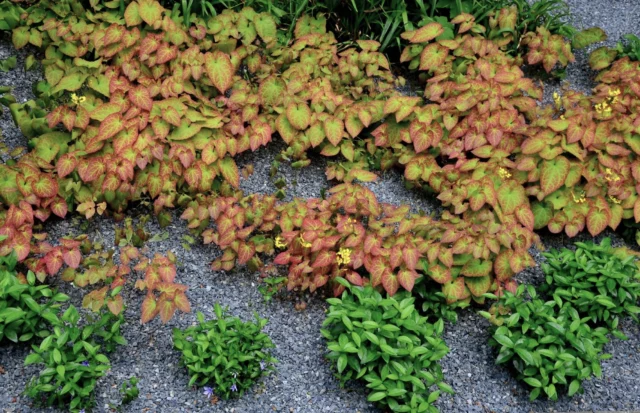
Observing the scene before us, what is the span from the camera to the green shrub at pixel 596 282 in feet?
11.5

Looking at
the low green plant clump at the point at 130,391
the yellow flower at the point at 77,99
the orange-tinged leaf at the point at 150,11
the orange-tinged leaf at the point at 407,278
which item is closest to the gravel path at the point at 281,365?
the low green plant clump at the point at 130,391

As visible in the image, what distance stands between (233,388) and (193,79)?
1.91 metres

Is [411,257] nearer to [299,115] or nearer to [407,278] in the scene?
[407,278]

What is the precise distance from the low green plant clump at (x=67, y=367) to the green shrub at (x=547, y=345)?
1.72 meters

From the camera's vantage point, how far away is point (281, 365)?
3.37 metres

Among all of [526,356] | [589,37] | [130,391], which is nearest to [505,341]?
[526,356]

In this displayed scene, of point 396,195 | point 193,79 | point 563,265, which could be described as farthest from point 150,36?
point 563,265

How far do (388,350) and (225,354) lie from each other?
2.21ft

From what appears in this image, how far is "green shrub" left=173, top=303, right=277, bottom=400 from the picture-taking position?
10.2 ft

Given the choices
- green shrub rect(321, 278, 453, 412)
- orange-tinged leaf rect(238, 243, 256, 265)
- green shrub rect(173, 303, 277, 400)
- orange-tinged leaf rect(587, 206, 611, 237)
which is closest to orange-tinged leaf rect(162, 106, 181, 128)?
orange-tinged leaf rect(238, 243, 256, 265)

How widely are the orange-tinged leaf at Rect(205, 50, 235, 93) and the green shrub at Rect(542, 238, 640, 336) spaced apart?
1954mm

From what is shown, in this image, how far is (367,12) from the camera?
15.6 feet

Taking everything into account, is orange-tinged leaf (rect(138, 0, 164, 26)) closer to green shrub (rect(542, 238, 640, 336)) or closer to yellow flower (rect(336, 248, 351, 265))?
yellow flower (rect(336, 248, 351, 265))

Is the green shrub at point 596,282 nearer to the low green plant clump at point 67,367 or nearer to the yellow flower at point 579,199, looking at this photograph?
the yellow flower at point 579,199
